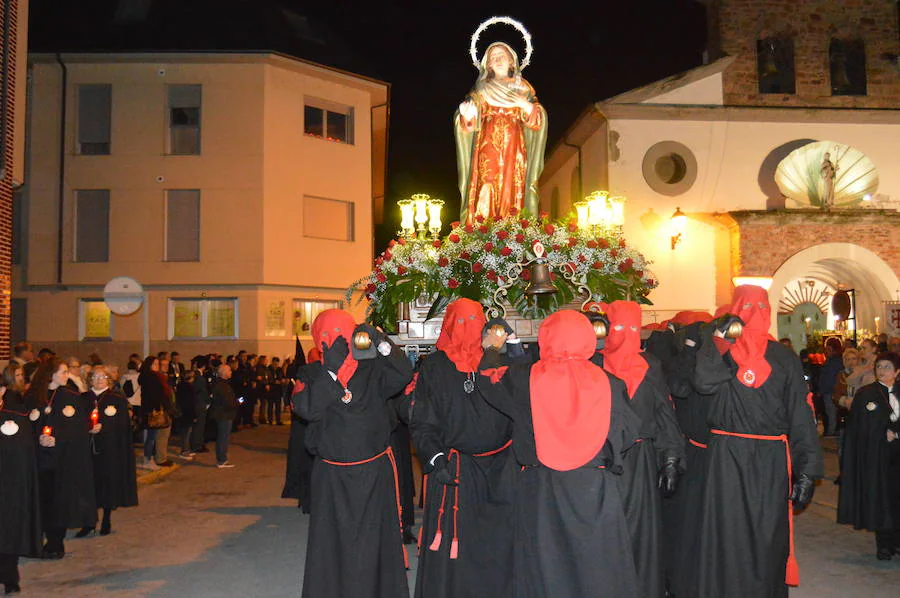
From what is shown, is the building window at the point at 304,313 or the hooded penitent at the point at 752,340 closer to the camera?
the hooded penitent at the point at 752,340

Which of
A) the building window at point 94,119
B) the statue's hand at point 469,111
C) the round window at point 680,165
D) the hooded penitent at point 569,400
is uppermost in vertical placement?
the building window at point 94,119

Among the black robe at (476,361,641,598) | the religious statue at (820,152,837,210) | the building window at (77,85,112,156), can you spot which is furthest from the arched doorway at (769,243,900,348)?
the building window at (77,85,112,156)

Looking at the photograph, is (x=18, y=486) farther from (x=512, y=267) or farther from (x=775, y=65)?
(x=775, y=65)

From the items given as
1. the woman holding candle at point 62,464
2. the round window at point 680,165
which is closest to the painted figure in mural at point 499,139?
the woman holding candle at point 62,464

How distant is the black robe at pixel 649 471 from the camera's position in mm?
5754

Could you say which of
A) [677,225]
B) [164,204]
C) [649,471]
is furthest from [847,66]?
[649,471]

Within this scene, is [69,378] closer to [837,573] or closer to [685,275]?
[837,573]

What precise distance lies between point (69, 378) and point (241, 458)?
7470 mm

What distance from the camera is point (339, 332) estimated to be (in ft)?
19.6

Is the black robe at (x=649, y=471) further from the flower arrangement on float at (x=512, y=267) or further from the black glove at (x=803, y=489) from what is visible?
the flower arrangement on float at (x=512, y=267)

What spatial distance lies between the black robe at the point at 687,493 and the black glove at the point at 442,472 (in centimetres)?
174

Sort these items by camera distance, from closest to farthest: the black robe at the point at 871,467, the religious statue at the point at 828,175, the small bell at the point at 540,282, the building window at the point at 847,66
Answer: the black robe at the point at 871,467 → the small bell at the point at 540,282 → the religious statue at the point at 828,175 → the building window at the point at 847,66

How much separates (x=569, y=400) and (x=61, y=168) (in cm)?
2374

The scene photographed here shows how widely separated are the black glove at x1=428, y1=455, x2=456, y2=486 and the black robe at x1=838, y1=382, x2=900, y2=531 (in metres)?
4.60
